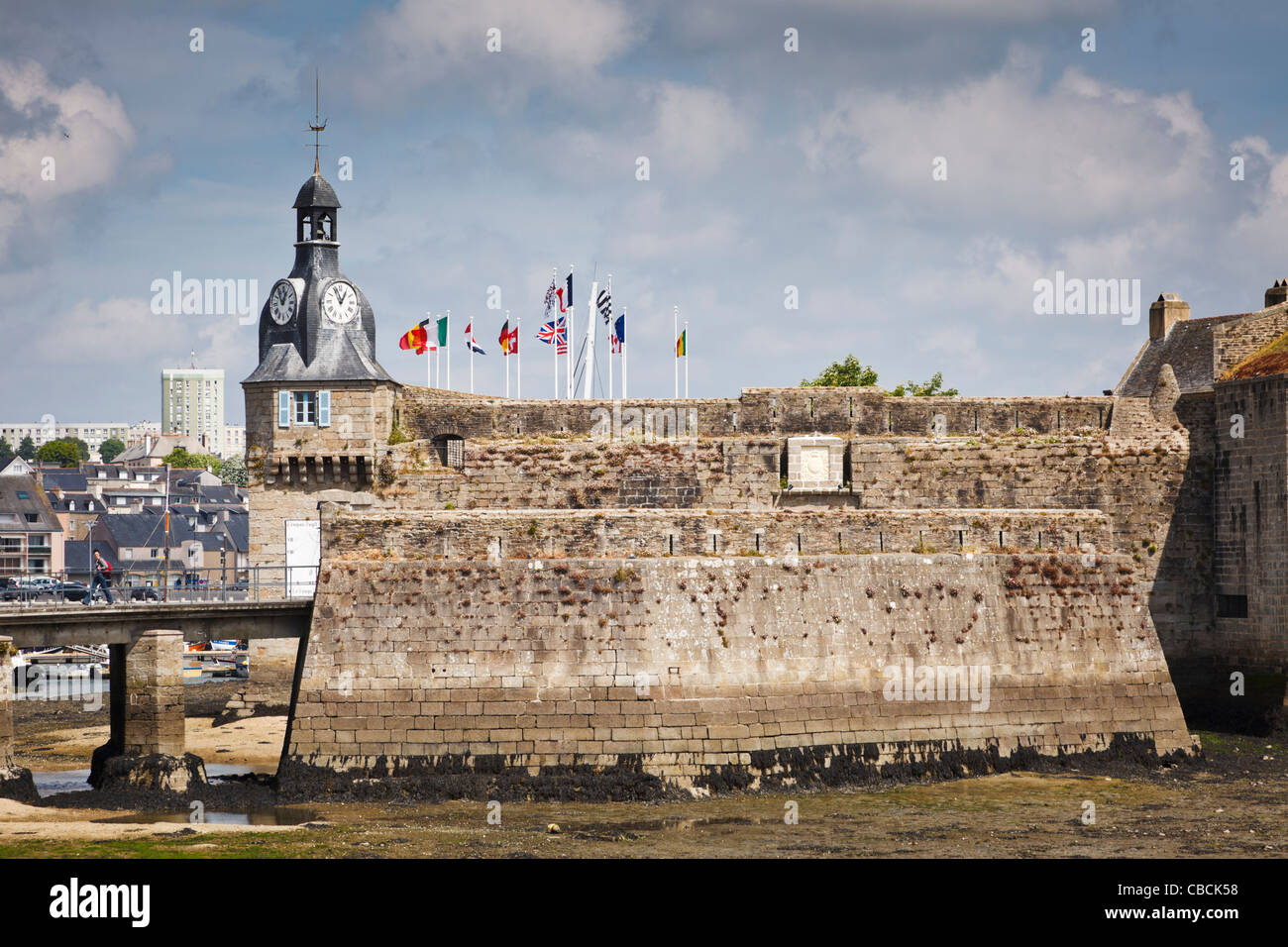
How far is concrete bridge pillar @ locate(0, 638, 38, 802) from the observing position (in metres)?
31.8

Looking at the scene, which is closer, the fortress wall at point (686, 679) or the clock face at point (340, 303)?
the fortress wall at point (686, 679)

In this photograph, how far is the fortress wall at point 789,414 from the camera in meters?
43.2

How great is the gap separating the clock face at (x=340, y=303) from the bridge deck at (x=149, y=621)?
11668mm

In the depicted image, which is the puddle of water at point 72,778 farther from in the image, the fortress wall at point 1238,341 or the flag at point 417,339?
the fortress wall at point 1238,341

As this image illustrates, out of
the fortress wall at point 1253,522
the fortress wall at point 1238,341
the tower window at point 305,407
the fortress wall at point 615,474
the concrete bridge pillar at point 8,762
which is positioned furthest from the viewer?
the fortress wall at point 1238,341

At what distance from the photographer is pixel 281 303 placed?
4628cm

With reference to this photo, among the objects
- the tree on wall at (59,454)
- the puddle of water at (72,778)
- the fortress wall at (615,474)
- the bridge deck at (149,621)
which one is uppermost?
the tree on wall at (59,454)

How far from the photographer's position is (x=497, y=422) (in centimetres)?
4366

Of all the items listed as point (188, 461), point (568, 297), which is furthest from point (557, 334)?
point (188, 461)

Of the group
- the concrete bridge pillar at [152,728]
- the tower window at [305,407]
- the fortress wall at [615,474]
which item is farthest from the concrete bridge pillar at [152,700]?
the tower window at [305,407]

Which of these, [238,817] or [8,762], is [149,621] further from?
[238,817]
